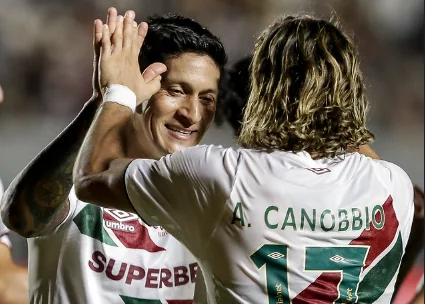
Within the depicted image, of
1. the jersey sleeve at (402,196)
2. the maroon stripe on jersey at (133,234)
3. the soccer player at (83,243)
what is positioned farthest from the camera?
the maroon stripe on jersey at (133,234)

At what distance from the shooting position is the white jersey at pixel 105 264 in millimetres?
2096

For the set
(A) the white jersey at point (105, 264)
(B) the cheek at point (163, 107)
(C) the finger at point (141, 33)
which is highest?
(C) the finger at point (141, 33)

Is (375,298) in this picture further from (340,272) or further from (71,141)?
(71,141)

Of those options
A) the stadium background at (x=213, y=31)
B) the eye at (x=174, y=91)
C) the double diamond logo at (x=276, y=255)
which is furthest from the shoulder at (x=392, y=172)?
the stadium background at (x=213, y=31)

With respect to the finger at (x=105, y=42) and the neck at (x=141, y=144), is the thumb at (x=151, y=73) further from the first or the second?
the neck at (x=141, y=144)

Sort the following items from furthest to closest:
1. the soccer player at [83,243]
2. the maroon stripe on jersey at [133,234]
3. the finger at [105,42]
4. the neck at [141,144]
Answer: the neck at [141,144] → the maroon stripe on jersey at [133,234] → the soccer player at [83,243] → the finger at [105,42]

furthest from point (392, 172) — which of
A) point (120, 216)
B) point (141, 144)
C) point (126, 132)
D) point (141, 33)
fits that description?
point (141, 144)

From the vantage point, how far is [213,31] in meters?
4.94

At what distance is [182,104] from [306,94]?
921mm

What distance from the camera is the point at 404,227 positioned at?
69.0 inches

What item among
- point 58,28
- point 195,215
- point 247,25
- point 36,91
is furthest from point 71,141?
point 247,25

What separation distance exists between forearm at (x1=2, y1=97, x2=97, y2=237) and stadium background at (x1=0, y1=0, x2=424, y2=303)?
161 centimetres

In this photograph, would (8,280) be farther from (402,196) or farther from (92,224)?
(402,196)

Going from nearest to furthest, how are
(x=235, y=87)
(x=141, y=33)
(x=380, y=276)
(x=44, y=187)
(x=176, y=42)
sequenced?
(x=380, y=276) → (x=141, y=33) → (x=44, y=187) → (x=176, y=42) → (x=235, y=87)
